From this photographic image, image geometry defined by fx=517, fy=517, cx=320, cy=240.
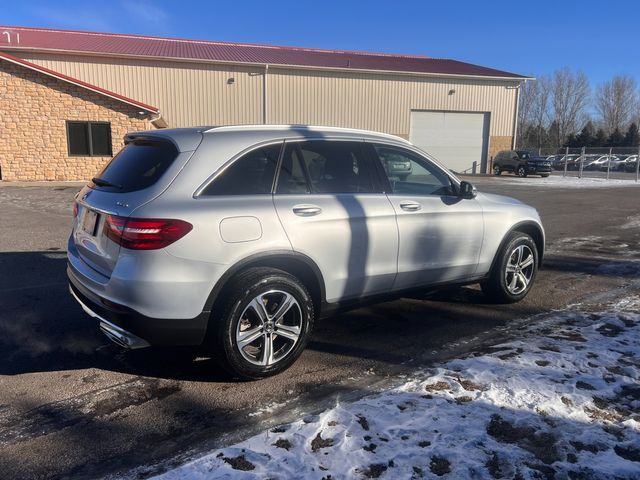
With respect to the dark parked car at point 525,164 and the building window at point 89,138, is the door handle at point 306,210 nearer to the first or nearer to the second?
the building window at point 89,138

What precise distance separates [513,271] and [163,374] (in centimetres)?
357

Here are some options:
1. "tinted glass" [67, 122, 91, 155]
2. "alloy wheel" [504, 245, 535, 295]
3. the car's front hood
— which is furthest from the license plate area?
"tinted glass" [67, 122, 91, 155]

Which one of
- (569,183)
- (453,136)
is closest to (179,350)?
(569,183)

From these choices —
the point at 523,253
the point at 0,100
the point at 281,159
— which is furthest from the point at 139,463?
the point at 0,100

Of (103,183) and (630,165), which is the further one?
(630,165)

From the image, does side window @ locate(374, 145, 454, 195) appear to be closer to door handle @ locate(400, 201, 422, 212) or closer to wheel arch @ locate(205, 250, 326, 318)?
door handle @ locate(400, 201, 422, 212)

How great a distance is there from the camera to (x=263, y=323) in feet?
11.7

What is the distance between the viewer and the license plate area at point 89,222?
11.6ft

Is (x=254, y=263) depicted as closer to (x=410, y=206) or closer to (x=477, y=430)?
(x=410, y=206)

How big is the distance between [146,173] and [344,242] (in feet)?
4.89

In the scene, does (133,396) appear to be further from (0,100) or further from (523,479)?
(0,100)

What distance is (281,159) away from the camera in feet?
12.5

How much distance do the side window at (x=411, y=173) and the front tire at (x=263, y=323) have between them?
139 cm

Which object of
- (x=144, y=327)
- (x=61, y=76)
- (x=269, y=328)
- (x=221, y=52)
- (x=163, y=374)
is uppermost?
(x=221, y=52)
